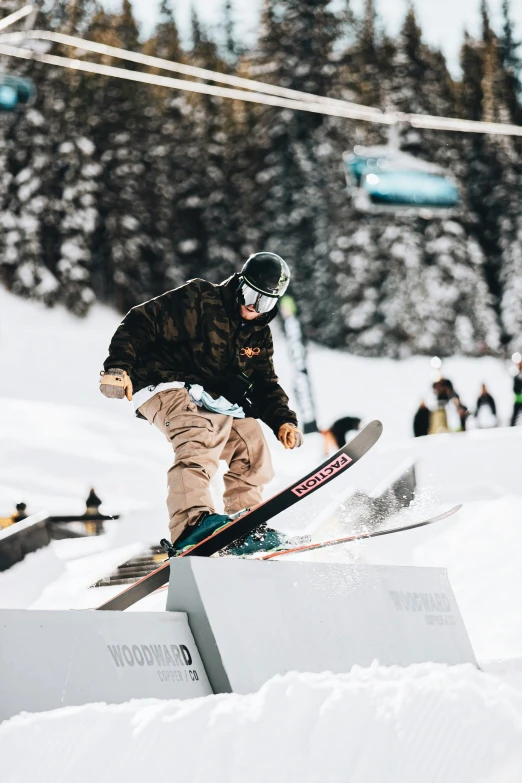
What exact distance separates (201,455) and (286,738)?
207 centimetres

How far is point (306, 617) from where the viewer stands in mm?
3100

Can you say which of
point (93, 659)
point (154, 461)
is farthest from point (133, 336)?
point (154, 461)

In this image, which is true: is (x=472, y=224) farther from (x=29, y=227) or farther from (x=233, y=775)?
(x=233, y=775)

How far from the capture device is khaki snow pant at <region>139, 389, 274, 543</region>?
13.5 ft

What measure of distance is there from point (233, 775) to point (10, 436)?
18.4 metres

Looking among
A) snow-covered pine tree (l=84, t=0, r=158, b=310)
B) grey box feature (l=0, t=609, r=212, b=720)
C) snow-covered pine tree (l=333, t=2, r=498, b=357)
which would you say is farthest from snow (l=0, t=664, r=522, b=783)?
snow-covered pine tree (l=84, t=0, r=158, b=310)

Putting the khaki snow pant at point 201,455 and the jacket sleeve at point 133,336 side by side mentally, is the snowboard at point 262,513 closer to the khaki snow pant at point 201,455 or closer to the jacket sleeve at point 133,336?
the khaki snow pant at point 201,455

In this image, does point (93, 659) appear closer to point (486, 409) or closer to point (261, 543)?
point (261, 543)

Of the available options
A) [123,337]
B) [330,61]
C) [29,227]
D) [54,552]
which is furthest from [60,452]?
[330,61]

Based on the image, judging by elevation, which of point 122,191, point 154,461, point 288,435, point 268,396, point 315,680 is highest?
point 122,191

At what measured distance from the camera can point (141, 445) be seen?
20.7 metres

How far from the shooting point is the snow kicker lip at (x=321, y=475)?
3.97m

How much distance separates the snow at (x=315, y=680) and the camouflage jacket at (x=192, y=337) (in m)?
1.04

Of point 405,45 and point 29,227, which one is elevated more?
point 405,45
